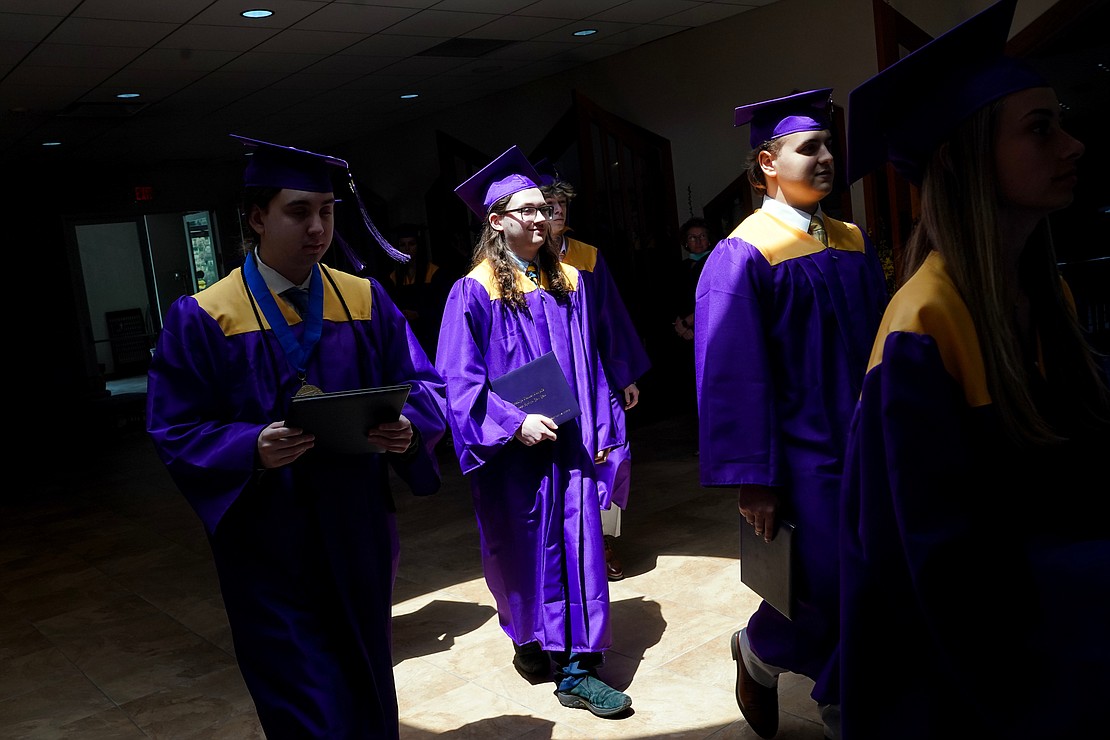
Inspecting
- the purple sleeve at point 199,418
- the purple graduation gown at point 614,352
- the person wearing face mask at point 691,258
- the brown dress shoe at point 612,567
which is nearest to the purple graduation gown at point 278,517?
the purple sleeve at point 199,418

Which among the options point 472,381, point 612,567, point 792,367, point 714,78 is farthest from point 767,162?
point 714,78

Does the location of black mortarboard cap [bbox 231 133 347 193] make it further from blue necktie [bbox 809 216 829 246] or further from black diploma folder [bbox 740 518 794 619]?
black diploma folder [bbox 740 518 794 619]

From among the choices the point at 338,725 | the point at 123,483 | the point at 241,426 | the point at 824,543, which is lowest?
the point at 123,483

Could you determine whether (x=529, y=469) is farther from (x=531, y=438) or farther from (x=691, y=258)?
(x=691, y=258)

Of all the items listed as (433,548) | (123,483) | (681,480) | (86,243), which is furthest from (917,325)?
(86,243)

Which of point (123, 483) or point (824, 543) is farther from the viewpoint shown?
point (123, 483)

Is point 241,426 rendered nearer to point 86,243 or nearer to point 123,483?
point 123,483

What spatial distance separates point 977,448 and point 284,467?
1527 mm

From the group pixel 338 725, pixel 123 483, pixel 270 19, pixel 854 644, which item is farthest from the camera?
pixel 123 483

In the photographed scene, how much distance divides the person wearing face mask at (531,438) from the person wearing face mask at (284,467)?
0.91 metres

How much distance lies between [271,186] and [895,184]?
3336 millimetres

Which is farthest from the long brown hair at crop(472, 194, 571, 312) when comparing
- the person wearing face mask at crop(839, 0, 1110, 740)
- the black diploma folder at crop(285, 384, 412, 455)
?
the person wearing face mask at crop(839, 0, 1110, 740)

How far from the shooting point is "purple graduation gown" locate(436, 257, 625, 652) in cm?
326

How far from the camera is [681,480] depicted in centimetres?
624
